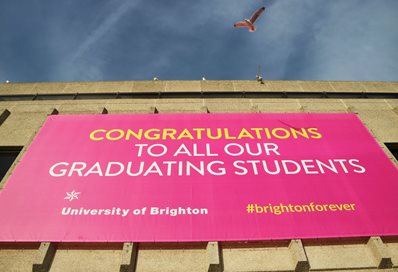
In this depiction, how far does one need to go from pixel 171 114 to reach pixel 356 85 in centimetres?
1123

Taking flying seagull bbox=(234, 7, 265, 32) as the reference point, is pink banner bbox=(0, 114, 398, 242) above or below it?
below

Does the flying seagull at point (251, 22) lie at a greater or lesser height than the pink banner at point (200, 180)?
greater

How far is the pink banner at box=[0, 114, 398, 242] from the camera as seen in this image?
34.7ft

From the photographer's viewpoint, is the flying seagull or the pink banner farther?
the flying seagull

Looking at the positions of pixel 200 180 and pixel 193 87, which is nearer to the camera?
pixel 200 180

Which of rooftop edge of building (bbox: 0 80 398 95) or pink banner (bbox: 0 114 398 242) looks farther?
rooftop edge of building (bbox: 0 80 398 95)

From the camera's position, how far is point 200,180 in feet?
40.0

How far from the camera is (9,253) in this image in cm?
1007

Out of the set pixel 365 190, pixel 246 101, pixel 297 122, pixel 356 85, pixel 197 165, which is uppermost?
pixel 356 85

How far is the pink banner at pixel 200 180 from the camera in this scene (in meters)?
10.6

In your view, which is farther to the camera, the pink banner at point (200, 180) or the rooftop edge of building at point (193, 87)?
the rooftop edge of building at point (193, 87)

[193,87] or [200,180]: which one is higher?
[193,87]

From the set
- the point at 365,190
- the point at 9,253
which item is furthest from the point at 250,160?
the point at 9,253

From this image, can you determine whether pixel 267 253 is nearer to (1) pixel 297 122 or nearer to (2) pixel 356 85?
(1) pixel 297 122
